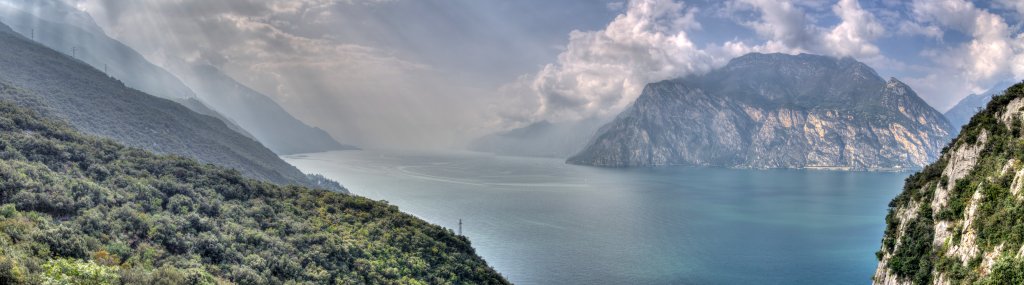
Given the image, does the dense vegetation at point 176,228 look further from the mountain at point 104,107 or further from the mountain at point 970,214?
the mountain at point 104,107

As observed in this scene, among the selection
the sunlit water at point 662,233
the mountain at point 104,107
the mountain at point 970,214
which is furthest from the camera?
the mountain at point 104,107

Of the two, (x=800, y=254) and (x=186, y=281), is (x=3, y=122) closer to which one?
(x=186, y=281)

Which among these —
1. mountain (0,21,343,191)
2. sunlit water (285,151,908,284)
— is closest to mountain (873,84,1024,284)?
sunlit water (285,151,908,284)

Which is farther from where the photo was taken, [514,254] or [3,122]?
[514,254]

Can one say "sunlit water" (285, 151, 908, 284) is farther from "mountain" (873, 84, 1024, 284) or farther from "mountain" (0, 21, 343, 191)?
"mountain" (0, 21, 343, 191)

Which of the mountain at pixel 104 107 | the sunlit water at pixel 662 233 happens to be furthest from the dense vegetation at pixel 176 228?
the mountain at pixel 104 107

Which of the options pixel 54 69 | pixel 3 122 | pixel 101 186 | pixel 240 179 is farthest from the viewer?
pixel 54 69

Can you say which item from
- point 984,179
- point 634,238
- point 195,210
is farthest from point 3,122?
point 634,238
